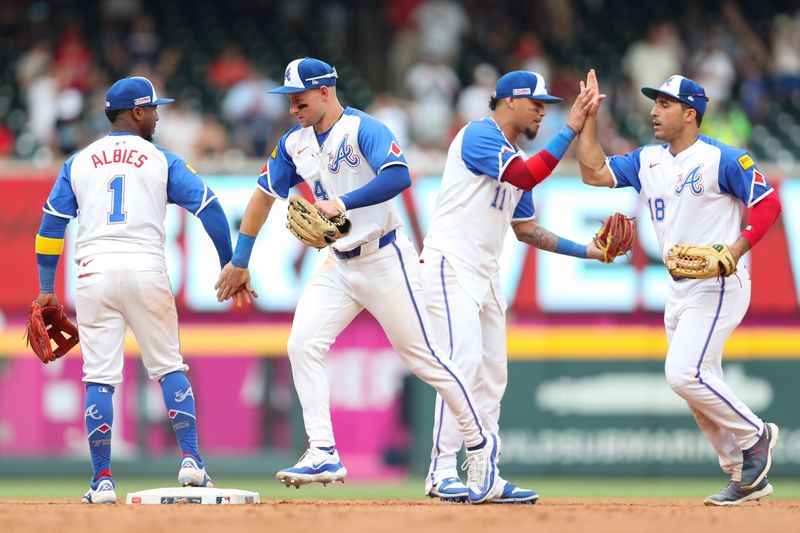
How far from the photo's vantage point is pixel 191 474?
7688 millimetres

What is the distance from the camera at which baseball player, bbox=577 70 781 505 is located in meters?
7.81

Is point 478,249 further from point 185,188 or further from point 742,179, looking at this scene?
point 185,188

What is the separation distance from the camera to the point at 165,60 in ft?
52.2

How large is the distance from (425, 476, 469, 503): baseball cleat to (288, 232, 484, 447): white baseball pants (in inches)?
14.3

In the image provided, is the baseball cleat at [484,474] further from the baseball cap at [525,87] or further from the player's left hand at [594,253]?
the baseball cap at [525,87]

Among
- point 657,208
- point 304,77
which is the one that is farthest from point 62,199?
point 657,208

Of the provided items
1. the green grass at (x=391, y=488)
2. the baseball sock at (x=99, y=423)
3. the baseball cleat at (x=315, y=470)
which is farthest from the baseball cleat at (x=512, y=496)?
the green grass at (x=391, y=488)

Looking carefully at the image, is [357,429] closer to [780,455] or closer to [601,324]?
[601,324]

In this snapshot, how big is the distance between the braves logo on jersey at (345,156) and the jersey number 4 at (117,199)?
1.16 meters

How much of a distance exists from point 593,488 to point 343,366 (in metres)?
2.73

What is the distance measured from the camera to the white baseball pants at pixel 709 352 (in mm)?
7785

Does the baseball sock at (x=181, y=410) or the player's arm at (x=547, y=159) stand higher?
the player's arm at (x=547, y=159)

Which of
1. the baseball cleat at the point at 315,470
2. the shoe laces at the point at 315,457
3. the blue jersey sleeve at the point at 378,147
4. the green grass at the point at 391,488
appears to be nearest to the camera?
the baseball cleat at the point at 315,470

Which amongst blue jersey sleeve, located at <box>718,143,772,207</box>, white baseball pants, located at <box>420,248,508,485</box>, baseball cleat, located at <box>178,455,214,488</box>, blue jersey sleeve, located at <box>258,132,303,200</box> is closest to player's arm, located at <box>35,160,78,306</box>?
blue jersey sleeve, located at <box>258,132,303,200</box>
